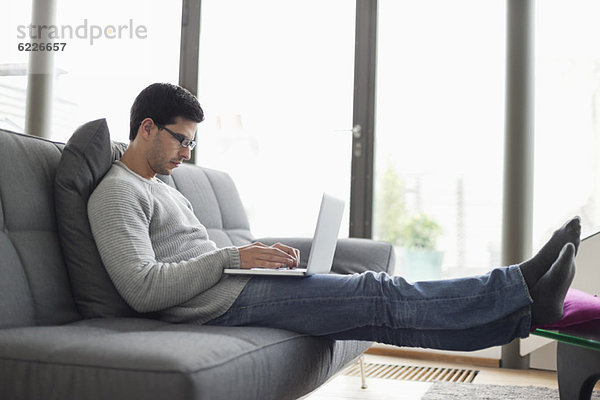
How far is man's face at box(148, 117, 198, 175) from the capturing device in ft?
6.14

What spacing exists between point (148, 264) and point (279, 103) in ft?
7.68

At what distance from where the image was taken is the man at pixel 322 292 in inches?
58.8

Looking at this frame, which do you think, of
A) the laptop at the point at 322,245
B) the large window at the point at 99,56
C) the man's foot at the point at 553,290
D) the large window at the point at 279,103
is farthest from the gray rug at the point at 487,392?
the large window at the point at 99,56

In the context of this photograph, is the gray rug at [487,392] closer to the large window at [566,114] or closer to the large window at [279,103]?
the large window at [566,114]

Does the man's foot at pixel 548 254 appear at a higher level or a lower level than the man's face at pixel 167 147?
lower

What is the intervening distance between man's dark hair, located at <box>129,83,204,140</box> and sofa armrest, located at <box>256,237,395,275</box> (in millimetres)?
778

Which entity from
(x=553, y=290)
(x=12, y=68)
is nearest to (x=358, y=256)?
(x=553, y=290)

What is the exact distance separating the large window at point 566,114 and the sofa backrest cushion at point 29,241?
2.45m

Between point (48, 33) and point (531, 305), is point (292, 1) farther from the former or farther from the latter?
point (531, 305)

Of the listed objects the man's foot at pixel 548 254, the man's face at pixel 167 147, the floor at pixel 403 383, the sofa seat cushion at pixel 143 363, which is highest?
the man's face at pixel 167 147

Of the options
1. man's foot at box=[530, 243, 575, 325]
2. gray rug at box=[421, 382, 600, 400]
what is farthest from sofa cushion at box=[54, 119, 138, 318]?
gray rug at box=[421, 382, 600, 400]

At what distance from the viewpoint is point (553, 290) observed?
57.1 inches

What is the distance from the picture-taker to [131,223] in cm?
160

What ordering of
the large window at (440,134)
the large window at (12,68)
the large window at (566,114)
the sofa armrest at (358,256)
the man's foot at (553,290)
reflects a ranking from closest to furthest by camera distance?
the man's foot at (553,290) → the sofa armrest at (358,256) → the large window at (566,114) → the large window at (440,134) → the large window at (12,68)
